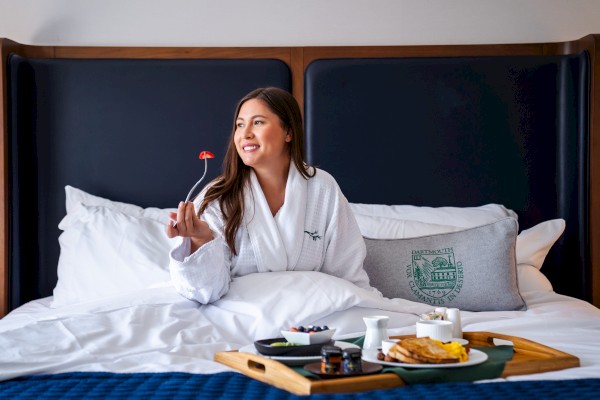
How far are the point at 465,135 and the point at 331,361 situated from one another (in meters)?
1.91

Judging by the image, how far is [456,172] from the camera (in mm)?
3307

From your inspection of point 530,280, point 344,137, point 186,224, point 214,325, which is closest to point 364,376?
point 214,325

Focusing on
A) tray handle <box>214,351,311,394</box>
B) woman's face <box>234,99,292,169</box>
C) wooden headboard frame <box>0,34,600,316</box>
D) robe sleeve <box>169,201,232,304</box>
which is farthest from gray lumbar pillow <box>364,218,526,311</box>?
tray handle <box>214,351,311,394</box>

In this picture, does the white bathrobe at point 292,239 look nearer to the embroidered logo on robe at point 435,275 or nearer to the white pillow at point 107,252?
the embroidered logo on robe at point 435,275

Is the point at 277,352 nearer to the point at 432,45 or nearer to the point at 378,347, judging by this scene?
the point at 378,347

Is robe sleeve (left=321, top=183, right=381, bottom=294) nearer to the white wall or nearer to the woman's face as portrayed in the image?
the woman's face

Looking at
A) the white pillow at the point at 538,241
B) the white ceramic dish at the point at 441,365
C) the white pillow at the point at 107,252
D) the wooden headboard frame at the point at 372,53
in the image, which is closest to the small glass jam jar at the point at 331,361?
the white ceramic dish at the point at 441,365

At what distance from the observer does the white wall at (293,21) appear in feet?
11.2

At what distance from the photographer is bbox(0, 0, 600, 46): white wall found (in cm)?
343

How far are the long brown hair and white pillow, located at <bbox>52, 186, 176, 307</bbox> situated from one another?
1.29ft

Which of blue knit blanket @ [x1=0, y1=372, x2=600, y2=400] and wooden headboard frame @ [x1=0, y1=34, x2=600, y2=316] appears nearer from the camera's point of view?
blue knit blanket @ [x1=0, y1=372, x2=600, y2=400]

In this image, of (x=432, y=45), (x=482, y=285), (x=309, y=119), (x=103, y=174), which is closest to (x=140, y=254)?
(x=103, y=174)

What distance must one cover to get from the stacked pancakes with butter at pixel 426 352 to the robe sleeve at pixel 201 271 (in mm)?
738

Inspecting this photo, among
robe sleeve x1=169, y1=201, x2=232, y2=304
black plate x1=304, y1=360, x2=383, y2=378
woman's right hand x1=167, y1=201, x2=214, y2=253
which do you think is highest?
woman's right hand x1=167, y1=201, x2=214, y2=253
